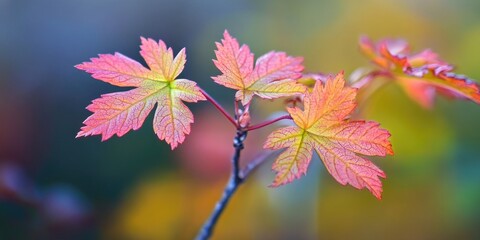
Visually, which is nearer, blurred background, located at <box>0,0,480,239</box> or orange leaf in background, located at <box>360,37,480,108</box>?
orange leaf in background, located at <box>360,37,480,108</box>

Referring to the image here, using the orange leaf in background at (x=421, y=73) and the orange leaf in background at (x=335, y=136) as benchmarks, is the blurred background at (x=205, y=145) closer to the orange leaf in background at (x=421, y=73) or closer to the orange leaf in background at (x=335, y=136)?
the orange leaf in background at (x=421, y=73)

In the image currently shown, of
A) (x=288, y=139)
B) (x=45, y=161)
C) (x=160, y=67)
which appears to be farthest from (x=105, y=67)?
(x=45, y=161)

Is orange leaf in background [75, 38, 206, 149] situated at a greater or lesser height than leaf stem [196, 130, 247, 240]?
greater

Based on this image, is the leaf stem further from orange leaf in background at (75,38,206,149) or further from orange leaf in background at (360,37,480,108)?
orange leaf in background at (360,37,480,108)

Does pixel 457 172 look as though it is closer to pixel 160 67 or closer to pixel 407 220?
pixel 407 220

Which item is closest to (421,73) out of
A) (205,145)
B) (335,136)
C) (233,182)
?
(335,136)

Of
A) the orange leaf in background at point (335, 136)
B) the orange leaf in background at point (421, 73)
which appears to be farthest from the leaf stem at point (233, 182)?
the orange leaf in background at point (421, 73)

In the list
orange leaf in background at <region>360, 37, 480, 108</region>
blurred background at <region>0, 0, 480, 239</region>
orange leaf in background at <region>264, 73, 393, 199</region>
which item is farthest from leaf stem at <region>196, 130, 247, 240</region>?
blurred background at <region>0, 0, 480, 239</region>
